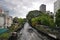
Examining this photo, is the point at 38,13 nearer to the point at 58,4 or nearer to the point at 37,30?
the point at 37,30

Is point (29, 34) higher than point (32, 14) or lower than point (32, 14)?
lower

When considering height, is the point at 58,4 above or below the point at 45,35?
above

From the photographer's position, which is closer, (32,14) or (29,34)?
(29,34)

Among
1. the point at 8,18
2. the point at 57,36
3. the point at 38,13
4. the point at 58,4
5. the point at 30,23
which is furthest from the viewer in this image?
the point at 8,18

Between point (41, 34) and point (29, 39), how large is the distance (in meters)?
0.20

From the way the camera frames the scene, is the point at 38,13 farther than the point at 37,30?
Yes

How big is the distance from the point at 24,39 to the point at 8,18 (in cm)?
1560

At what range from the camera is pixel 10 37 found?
8.52 feet

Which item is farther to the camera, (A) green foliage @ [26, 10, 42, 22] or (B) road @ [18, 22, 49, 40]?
(A) green foliage @ [26, 10, 42, 22]

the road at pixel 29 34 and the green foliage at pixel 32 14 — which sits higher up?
the green foliage at pixel 32 14

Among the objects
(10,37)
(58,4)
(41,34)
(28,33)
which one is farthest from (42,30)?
(58,4)

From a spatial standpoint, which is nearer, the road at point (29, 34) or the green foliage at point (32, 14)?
the road at point (29, 34)

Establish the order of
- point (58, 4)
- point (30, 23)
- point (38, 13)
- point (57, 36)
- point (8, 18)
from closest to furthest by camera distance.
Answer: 1. point (57, 36)
2. point (30, 23)
3. point (38, 13)
4. point (58, 4)
5. point (8, 18)

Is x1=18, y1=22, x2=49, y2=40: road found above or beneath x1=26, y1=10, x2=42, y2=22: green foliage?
beneath
